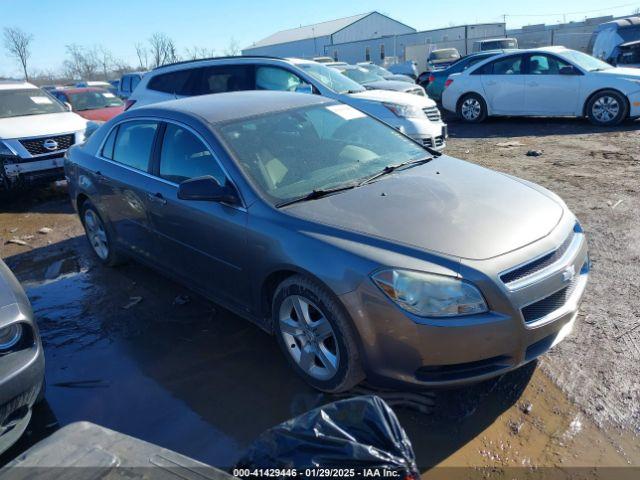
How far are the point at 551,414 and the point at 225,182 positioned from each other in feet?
7.77

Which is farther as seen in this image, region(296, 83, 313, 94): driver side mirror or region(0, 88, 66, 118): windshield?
region(0, 88, 66, 118): windshield

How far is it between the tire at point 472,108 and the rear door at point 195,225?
10027mm

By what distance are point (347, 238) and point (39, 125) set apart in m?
7.59

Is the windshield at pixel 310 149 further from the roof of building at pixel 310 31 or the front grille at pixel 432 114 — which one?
the roof of building at pixel 310 31

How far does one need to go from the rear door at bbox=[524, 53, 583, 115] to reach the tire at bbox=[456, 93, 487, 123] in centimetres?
115

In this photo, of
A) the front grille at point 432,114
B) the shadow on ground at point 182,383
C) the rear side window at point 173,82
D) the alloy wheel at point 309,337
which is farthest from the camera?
the front grille at point 432,114

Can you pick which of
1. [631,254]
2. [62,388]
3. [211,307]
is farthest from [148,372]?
[631,254]

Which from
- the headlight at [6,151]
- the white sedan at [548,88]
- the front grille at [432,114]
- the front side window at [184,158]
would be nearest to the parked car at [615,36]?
the white sedan at [548,88]

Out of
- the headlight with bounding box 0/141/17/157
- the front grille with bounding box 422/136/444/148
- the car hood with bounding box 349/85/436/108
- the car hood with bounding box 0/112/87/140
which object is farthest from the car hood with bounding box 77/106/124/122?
the front grille with bounding box 422/136/444/148

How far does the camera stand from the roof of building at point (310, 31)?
63.1m

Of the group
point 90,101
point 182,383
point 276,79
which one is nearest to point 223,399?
point 182,383

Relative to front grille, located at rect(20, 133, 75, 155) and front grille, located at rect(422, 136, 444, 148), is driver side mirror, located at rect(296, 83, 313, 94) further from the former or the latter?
front grille, located at rect(20, 133, 75, 155)

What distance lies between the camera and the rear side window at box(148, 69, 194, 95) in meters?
8.91

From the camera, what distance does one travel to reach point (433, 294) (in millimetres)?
2539
